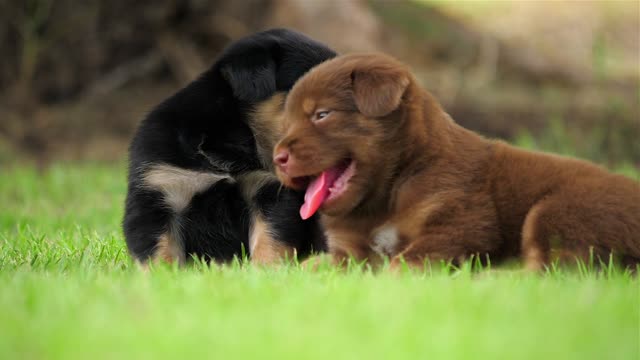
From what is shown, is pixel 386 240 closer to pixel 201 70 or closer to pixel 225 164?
pixel 225 164

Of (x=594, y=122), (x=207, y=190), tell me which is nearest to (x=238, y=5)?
(x=594, y=122)

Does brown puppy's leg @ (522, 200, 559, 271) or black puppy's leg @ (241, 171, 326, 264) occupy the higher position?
brown puppy's leg @ (522, 200, 559, 271)

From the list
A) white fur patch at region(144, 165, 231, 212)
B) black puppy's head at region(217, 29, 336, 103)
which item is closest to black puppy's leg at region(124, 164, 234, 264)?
white fur patch at region(144, 165, 231, 212)

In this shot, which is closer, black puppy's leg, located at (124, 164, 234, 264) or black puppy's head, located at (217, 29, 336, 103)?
black puppy's leg, located at (124, 164, 234, 264)

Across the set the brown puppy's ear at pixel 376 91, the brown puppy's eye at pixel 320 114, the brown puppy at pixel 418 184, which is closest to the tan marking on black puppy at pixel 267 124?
the brown puppy at pixel 418 184

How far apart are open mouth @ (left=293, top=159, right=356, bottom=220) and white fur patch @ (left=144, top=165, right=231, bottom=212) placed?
0.55 meters

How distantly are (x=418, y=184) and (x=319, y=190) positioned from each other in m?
0.36

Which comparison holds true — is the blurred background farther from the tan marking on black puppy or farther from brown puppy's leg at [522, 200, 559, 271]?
brown puppy's leg at [522, 200, 559, 271]

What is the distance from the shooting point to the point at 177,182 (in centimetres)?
382

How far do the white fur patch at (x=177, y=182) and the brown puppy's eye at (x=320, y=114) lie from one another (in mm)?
660

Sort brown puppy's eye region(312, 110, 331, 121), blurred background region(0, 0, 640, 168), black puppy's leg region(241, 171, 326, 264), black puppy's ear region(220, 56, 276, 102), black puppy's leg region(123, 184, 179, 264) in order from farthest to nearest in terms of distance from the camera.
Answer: blurred background region(0, 0, 640, 168), black puppy's ear region(220, 56, 276, 102), black puppy's leg region(241, 171, 326, 264), black puppy's leg region(123, 184, 179, 264), brown puppy's eye region(312, 110, 331, 121)

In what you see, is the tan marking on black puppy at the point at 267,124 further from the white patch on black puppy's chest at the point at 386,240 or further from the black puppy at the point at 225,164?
the white patch on black puppy's chest at the point at 386,240

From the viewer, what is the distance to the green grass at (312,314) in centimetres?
217

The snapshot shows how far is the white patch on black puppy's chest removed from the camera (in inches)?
134
